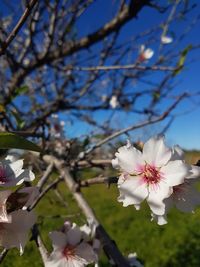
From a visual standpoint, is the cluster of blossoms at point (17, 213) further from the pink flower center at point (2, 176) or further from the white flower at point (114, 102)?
the white flower at point (114, 102)

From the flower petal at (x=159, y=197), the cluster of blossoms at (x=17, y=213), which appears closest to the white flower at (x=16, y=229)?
the cluster of blossoms at (x=17, y=213)

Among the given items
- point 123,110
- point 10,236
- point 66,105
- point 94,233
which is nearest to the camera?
point 10,236

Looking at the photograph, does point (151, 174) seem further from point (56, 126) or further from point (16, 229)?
point (56, 126)

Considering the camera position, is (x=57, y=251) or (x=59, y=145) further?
(x=59, y=145)

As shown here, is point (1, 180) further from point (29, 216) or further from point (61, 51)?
point (61, 51)

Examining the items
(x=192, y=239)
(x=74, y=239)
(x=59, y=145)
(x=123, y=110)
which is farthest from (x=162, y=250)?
(x=74, y=239)
